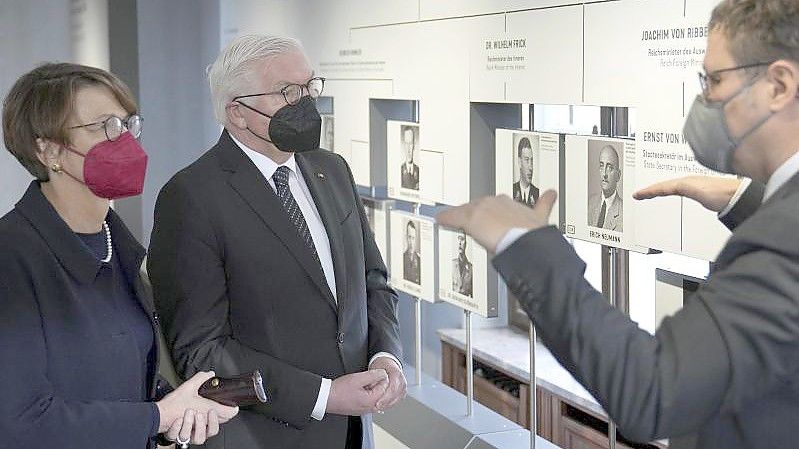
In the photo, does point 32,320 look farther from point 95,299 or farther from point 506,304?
point 506,304

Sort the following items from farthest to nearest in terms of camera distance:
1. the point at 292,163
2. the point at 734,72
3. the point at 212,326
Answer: the point at 292,163
the point at 212,326
the point at 734,72

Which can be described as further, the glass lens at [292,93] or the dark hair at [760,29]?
the glass lens at [292,93]

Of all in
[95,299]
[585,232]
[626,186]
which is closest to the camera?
[95,299]

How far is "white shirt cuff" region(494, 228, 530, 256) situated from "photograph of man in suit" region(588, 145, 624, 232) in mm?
1657

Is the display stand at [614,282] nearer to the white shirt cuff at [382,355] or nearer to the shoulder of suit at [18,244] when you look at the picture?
the white shirt cuff at [382,355]

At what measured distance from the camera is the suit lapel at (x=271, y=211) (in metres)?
2.51

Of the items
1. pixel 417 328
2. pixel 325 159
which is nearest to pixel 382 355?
pixel 325 159

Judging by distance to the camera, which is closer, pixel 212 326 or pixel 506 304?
pixel 212 326

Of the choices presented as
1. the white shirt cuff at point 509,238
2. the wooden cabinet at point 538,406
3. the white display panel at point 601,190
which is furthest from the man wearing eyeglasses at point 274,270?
the wooden cabinet at point 538,406

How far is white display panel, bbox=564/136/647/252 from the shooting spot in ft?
9.45

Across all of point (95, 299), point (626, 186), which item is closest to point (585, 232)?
point (626, 186)

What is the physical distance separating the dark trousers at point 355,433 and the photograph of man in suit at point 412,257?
1.51m

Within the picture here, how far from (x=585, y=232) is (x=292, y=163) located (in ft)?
3.06

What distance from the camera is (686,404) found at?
1221 millimetres
